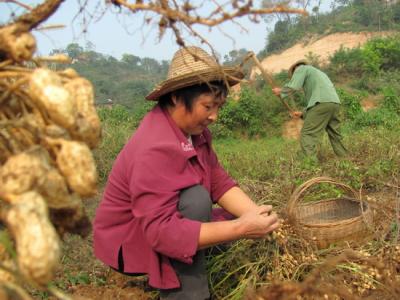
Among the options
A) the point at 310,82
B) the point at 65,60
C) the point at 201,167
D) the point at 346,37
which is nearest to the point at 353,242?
the point at 201,167

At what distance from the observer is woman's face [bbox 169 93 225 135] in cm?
204

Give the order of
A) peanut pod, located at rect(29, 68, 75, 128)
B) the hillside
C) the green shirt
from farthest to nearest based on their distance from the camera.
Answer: the hillside → the green shirt → peanut pod, located at rect(29, 68, 75, 128)

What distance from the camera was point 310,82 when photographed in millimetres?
5770

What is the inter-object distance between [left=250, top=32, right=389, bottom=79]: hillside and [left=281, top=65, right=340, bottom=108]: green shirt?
18.1 metres

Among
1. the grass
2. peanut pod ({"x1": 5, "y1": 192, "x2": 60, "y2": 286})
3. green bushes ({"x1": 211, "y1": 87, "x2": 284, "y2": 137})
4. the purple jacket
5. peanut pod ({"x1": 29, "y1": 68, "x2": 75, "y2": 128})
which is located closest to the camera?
peanut pod ({"x1": 5, "y1": 192, "x2": 60, "y2": 286})

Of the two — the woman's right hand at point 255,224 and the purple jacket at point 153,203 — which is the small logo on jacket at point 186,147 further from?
the woman's right hand at point 255,224

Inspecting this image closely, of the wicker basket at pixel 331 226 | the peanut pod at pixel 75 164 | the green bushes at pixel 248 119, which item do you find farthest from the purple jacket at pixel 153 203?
the green bushes at pixel 248 119

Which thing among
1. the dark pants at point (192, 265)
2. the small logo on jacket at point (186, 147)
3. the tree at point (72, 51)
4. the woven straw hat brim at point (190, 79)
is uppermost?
the tree at point (72, 51)

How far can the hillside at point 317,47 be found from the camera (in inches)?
969

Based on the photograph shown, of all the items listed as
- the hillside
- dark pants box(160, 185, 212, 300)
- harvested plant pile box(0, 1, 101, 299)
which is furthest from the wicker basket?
the hillside

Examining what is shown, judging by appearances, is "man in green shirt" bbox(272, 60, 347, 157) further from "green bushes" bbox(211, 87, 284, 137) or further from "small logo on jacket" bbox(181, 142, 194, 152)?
"green bushes" bbox(211, 87, 284, 137)

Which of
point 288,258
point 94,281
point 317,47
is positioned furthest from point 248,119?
point 317,47

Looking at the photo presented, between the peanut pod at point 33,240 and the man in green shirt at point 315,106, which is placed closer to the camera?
the peanut pod at point 33,240

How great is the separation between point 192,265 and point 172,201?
0.33m
